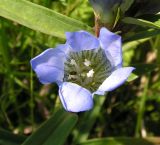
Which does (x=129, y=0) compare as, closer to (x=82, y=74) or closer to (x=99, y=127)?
(x=82, y=74)

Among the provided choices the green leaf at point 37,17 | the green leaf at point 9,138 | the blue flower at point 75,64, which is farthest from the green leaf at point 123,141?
the green leaf at point 37,17

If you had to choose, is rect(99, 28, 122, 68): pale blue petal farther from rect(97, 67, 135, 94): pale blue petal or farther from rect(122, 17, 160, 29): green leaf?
rect(122, 17, 160, 29): green leaf

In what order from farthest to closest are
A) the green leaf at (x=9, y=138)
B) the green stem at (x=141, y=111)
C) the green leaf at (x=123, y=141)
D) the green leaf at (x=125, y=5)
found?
the green stem at (x=141, y=111), the green leaf at (x=123, y=141), the green leaf at (x=9, y=138), the green leaf at (x=125, y=5)

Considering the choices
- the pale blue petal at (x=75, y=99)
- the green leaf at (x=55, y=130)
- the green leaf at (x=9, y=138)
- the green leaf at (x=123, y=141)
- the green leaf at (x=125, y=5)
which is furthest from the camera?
the green leaf at (x=123, y=141)

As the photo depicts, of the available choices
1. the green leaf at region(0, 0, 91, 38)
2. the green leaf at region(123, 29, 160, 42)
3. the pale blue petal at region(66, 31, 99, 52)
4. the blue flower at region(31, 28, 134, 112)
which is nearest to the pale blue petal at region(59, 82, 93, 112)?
the blue flower at region(31, 28, 134, 112)

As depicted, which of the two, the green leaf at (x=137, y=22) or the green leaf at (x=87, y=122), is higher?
the green leaf at (x=137, y=22)

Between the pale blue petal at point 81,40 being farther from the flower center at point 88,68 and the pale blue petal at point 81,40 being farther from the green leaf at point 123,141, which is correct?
the green leaf at point 123,141
